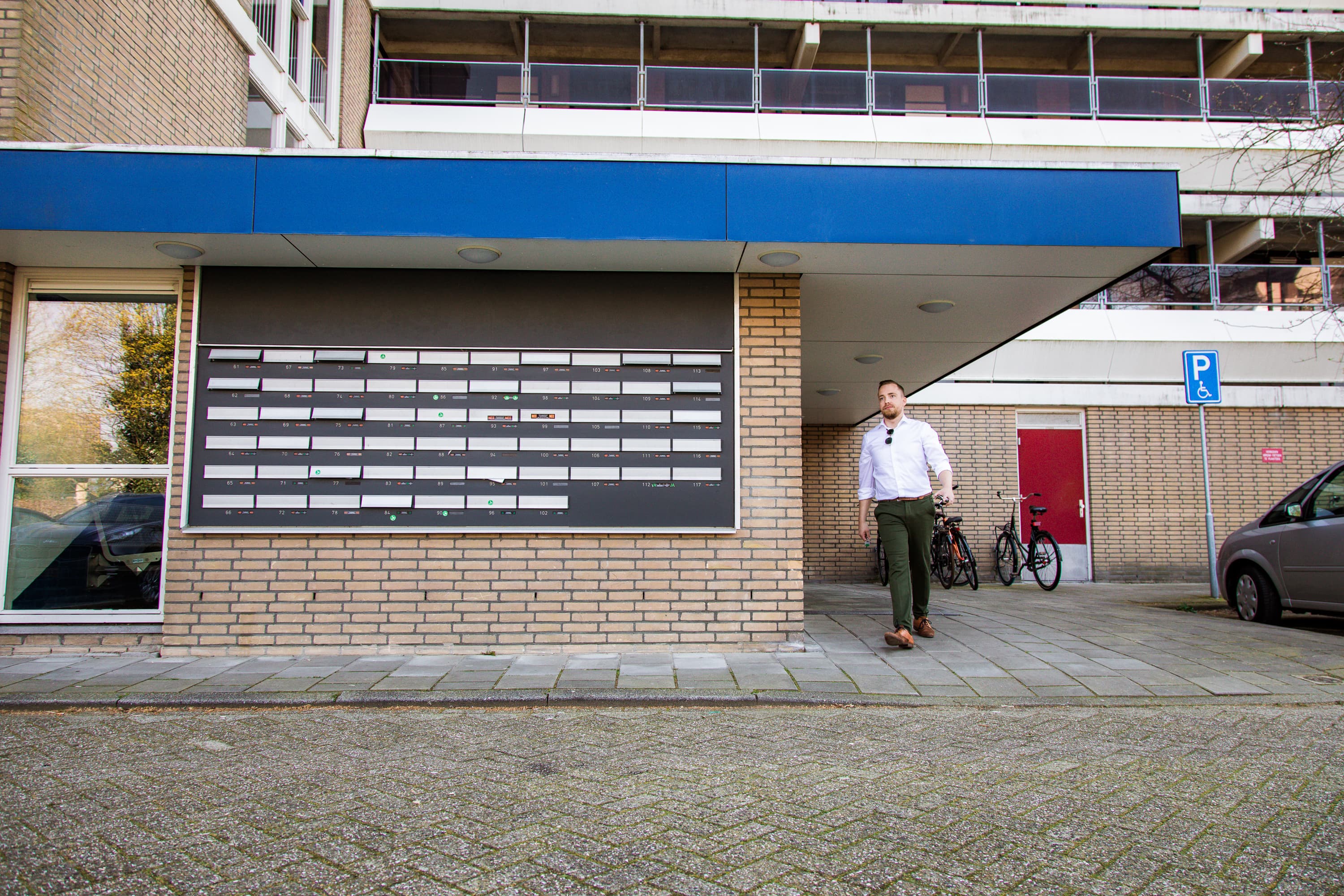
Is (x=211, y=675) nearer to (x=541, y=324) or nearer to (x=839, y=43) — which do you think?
(x=541, y=324)

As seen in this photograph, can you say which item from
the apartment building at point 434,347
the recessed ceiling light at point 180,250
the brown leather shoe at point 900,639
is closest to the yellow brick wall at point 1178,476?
the apartment building at point 434,347

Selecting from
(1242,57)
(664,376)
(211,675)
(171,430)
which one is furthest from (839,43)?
(211,675)

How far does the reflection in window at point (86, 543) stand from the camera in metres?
5.88

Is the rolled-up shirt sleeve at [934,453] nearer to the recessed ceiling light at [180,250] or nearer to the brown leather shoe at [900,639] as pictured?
the brown leather shoe at [900,639]

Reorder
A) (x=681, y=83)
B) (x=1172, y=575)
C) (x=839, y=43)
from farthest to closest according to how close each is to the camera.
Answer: (x=839, y=43) < (x=681, y=83) < (x=1172, y=575)

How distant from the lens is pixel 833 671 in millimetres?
5164

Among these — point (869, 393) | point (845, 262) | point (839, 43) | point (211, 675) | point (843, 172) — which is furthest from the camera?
point (839, 43)

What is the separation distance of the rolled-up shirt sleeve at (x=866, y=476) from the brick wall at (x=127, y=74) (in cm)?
655

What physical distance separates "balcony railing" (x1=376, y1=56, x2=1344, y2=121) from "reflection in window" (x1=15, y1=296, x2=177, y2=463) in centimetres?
930

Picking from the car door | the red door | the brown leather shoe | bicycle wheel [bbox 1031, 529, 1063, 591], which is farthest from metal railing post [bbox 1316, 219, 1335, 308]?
the brown leather shoe

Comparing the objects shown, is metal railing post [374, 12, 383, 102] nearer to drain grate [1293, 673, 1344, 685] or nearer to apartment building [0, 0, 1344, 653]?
apartment building [0, 0, 1344, 653]

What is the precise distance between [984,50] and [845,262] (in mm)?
12546

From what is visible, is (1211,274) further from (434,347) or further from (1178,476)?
(434,347)

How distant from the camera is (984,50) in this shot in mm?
15625
